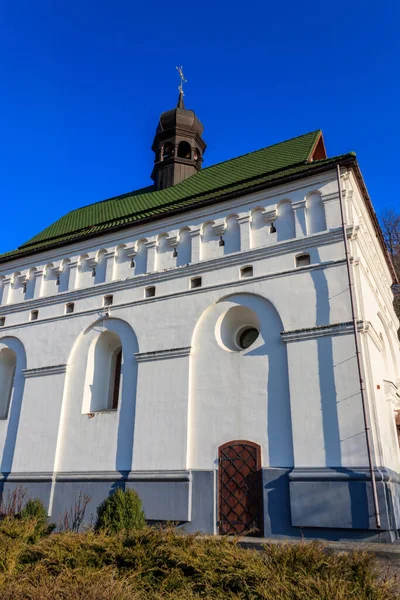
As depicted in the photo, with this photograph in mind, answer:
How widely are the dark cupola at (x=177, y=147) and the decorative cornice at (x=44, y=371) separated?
942 cm

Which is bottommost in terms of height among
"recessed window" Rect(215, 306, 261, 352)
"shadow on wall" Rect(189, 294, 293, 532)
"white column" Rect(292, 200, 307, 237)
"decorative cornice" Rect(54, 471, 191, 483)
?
"decorative cornice" Rect(54, 471, 191, 483)

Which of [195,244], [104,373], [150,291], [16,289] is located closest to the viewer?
[195,244]

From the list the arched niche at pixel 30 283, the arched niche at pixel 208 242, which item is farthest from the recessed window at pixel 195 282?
the arched niche at pixel 30 283

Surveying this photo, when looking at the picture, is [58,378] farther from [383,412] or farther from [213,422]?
[383,412]

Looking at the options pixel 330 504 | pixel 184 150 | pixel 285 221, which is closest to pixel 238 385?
pixel 330 504

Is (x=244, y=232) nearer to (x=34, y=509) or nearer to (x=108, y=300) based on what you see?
(x=108, y=300)

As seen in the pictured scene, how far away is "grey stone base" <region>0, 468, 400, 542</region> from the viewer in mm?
10414

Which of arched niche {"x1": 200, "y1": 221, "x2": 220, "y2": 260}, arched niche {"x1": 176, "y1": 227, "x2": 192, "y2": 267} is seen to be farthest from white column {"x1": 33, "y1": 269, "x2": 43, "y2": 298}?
arched niche {"x1": 200, "y1": 221, "x2": 220, "y2": 260}

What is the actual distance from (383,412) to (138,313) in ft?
25.4

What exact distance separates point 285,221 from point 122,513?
9.03 metres

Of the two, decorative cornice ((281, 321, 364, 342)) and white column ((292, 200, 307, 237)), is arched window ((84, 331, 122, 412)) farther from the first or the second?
white column ((292, 200, 307, 237))

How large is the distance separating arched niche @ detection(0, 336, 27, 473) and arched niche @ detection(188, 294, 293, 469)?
6822 millimetres

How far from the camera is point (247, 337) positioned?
47.1 feet

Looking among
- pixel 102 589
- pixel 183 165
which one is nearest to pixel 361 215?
pixel 183 165
